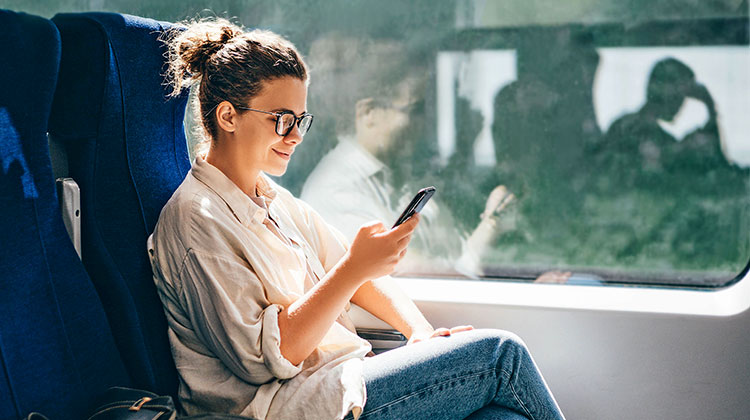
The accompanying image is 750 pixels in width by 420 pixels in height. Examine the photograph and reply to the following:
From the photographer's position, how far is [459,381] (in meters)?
1.40

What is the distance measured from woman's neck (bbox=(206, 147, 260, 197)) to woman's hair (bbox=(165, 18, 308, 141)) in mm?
42

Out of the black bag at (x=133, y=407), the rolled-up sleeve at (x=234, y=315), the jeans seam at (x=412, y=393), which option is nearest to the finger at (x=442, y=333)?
the jeans seam at (x=412, y=393)

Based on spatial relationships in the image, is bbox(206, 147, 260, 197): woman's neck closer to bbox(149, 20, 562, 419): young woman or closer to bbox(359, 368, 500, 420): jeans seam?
bbox(149, 20, 562, 419): young woman

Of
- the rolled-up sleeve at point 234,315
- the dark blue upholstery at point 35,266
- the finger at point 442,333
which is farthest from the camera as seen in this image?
the finger at point 442,333

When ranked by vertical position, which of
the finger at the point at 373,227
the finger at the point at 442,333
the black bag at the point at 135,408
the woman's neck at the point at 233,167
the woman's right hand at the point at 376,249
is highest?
the woman's neck at the point at 233,167

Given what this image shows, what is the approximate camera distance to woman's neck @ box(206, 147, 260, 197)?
4.78 ft

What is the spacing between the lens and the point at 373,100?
222cm

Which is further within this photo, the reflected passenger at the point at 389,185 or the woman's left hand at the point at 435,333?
the reflected passenger at the point at 389,185

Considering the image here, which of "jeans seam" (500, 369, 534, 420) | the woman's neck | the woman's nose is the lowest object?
"jeans seam" (500, 369, 534, 420)

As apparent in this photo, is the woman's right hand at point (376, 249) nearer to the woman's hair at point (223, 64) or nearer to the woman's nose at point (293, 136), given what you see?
the woman's nose at point (293, 136)

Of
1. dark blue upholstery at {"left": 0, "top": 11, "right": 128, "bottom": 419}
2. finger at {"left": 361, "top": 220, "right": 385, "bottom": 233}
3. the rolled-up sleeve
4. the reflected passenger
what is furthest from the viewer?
the reflected passenger

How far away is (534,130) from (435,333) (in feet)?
2.89

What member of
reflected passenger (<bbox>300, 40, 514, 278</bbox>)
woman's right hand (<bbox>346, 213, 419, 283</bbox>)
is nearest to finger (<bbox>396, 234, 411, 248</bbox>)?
woman's right hand (<bbox>346, 213, 419, 283</bbox>)

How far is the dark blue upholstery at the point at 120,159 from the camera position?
1.29 meters
